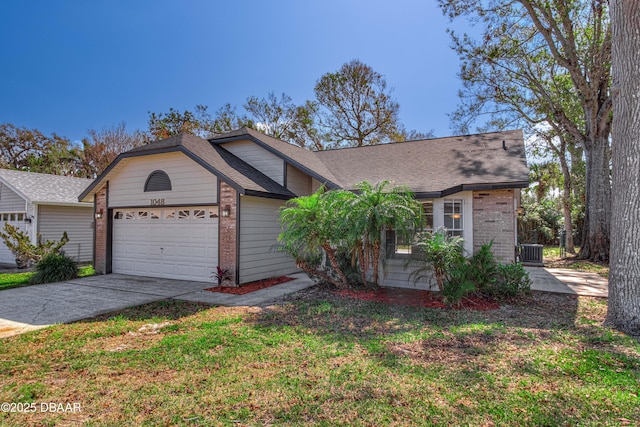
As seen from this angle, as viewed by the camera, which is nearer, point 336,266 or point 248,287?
point 336,266

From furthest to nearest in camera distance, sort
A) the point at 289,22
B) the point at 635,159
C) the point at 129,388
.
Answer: the point at 289,22, the point at 635,159, the point at 129,388

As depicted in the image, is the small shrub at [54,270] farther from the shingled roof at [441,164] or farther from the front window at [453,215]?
the front window at [453,215]

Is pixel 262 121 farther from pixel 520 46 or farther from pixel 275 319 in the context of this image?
pixel 275 319

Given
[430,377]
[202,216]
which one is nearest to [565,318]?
[430,377]

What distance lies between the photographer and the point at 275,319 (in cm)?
613

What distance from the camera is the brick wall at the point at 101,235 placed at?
11.5 metres

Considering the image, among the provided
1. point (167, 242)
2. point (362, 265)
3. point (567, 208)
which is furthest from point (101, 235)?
point (567, 208)

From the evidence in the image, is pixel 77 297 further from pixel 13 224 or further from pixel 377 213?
pixel 13 224

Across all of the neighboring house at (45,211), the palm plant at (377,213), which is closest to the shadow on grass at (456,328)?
the palm plant at (377,213)

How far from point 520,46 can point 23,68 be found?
24.8 m

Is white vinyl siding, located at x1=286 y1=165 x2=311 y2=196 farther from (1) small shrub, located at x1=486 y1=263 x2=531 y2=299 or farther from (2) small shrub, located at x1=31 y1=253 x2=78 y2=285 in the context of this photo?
(2) small shrub, located at x1=31 y1=253 x2=78 y2=285

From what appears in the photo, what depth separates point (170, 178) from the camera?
10.4m

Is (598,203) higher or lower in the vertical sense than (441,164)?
lower

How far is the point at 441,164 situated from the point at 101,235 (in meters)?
11.6
